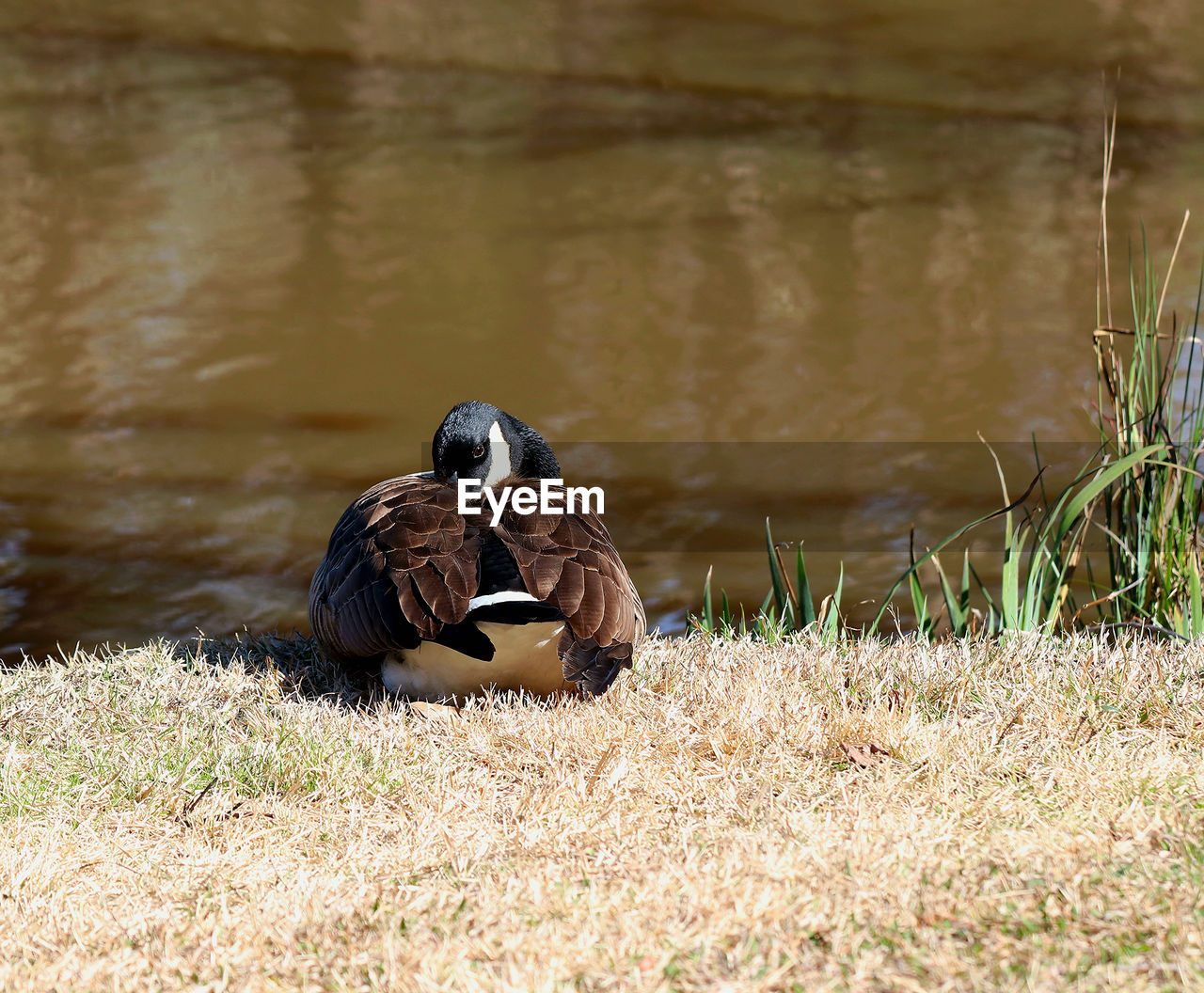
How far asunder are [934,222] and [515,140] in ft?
15.3

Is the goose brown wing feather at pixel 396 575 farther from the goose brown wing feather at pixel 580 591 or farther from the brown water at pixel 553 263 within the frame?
the brown water at pixel 553 263

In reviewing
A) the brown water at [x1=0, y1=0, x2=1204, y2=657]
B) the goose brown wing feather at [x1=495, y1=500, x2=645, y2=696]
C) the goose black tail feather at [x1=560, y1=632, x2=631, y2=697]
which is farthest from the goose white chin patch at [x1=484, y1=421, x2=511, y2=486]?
the brown water at [x1=0, y1=0, x2=1204, y2=657]

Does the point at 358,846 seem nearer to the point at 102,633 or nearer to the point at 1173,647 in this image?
the point at 1173,647

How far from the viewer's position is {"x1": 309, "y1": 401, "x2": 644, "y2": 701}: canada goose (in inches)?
135

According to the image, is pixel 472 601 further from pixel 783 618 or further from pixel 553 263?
pixel 553 263

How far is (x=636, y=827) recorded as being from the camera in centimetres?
279

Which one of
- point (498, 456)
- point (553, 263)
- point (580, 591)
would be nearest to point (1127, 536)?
point (580, 591)

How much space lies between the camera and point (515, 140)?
14.0m

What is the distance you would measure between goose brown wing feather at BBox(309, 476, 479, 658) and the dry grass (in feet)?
0.77

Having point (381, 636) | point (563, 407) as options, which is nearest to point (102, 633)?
point (381, 636)

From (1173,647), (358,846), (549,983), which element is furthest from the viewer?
(1173,647)

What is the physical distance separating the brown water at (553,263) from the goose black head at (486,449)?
146 centimetres

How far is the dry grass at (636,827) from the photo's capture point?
2160mm

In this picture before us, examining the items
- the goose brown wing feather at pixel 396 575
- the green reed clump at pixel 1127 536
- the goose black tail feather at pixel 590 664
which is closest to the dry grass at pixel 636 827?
the goose black tail feather at pixel 590 664
